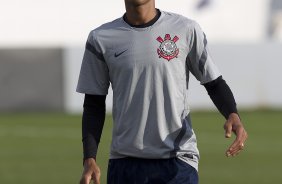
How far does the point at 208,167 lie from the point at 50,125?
832 cm

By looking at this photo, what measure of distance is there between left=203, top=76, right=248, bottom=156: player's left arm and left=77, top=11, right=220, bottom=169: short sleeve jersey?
0.07 m

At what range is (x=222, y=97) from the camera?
6992mm

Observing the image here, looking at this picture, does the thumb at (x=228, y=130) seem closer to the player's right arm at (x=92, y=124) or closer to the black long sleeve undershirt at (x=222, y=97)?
the black long sleeve undershirt at (x=222, y=97)

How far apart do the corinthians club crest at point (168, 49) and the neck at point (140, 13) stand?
18 cm

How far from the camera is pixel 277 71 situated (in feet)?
93.0

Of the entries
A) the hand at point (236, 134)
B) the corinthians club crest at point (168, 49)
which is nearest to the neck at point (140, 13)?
the corinthians club crest at point (168, 49)

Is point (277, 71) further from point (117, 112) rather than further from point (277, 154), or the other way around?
point (117, 112)

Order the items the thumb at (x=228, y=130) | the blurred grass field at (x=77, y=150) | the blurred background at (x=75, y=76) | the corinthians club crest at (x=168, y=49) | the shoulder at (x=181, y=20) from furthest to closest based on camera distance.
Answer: the blurred background at (x=75, y=76) < the blurred grass field at (x=77, y=150) < the shoulder at (x=181, y=20) < the corinthians club crest at (x=168, y=49) < the thumb at (x=228, y=130)

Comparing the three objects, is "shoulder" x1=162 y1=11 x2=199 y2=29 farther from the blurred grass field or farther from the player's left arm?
the blurred grass field

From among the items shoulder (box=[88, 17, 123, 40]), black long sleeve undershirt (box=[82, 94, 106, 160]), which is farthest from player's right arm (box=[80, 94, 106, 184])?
shoulder (box=[88, 17, 123, 40])

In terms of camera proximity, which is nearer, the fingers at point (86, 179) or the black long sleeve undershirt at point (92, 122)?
the fingers at point (86, 179)

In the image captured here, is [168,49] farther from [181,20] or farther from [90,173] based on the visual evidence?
[90,173]

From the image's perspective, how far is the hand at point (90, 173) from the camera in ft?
22.0

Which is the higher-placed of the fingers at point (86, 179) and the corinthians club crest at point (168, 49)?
the corinthians club crest at point (168, 49)
